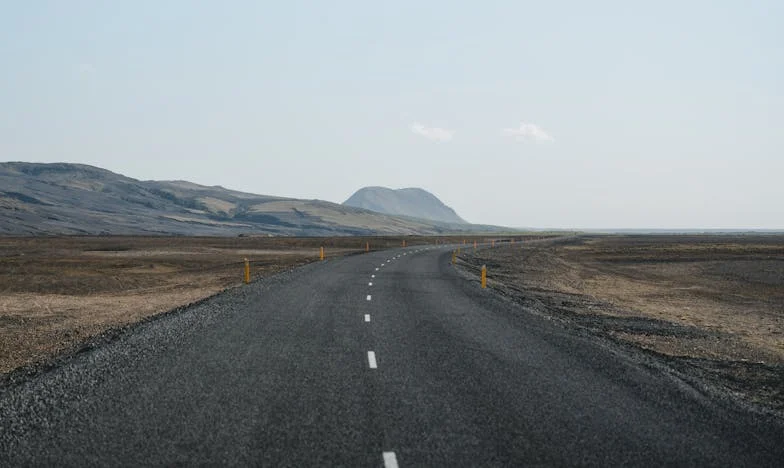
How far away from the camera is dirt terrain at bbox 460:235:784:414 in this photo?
13.8m

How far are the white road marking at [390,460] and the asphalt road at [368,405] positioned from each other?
1.2 inches

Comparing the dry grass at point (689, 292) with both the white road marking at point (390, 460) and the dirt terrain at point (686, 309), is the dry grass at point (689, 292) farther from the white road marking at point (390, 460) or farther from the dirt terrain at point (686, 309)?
the white road marking at point (390, 460)

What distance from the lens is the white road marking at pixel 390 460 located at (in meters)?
7.03

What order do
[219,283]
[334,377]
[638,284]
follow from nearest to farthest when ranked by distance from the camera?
1. [334,377]
2. [219,283]
3. [638,284]

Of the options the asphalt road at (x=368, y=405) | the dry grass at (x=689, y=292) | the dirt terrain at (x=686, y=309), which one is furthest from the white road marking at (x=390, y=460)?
the dry grass at (x=689, y=292)

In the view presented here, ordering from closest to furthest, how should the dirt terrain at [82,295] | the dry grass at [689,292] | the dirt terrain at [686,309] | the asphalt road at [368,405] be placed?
1. the asphalt road at [368,405]
2. the dirt terrain at [686,309]
3. the dry grass at [689,292]
4. the dirt terrain at [82,295]

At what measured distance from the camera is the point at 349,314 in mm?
19969

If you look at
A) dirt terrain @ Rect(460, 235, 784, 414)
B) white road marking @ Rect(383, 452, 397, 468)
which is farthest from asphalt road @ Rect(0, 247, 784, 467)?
dirt terrain @ Rect(460, 235, 784, 414)

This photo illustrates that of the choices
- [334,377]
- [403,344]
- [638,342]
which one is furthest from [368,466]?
[638,342]

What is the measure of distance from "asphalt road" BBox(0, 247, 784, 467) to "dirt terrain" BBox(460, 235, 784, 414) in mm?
1757

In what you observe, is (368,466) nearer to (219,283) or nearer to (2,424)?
(2,424)

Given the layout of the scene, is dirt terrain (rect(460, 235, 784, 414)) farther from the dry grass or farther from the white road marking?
the white road marking

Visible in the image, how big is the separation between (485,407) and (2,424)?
652 centimetres

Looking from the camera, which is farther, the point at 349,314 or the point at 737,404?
the point at 349,314
